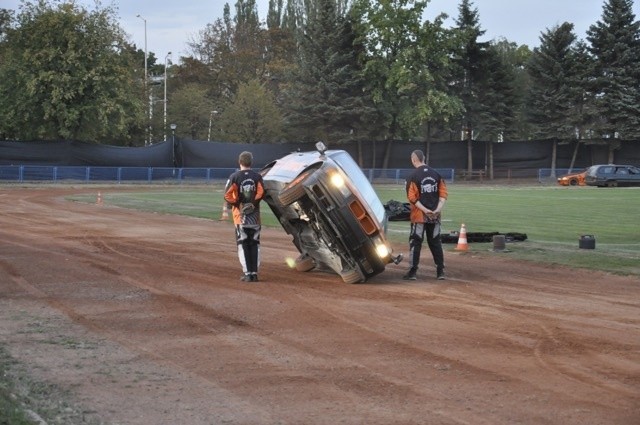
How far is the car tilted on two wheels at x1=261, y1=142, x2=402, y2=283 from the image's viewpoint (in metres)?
12.3

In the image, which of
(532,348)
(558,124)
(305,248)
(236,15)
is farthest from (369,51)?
(532,348)

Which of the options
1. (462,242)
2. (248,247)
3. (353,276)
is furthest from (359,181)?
(462,242)

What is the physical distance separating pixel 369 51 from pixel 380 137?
23.7ft

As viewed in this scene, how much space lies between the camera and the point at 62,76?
59312 millimetres

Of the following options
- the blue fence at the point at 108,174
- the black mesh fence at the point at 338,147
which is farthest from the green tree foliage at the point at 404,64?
the blue fence at the point at 108,174

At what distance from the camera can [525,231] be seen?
23.1 meters

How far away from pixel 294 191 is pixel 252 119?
64.1 metres

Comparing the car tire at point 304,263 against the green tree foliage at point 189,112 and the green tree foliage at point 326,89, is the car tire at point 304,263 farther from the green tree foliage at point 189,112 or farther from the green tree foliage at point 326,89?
the green tree foliage at point 189,112

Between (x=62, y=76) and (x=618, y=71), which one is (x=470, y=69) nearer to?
(x=618, y=71)

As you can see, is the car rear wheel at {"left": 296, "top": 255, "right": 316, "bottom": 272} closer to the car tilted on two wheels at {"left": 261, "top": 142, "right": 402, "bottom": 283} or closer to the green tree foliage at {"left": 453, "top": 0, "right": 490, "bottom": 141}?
the car tilted on two wheels at {"left": 261, "top": 142, "right": 402, "bottom": 283}

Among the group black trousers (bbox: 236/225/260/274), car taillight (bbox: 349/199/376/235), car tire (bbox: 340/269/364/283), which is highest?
car taillight (bbox: 349/199/376/235)

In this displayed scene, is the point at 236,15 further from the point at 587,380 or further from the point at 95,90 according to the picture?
the point at 587,380

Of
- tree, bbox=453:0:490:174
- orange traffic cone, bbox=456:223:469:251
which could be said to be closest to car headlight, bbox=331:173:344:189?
orange traffic cone, bbox=456:223:469:251

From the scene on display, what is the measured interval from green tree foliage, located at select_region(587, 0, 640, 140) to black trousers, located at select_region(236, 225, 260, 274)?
2719 inches
